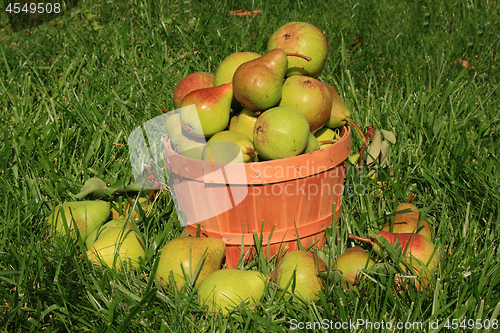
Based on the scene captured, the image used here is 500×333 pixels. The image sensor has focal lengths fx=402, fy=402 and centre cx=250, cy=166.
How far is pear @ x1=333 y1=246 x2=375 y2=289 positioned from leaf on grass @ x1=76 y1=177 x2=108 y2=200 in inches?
53.3

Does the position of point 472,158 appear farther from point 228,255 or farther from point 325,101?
Result: point 228,255

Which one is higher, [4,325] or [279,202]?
[279,202]

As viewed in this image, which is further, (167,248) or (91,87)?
(91,87)

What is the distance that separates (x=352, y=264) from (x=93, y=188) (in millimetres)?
1448

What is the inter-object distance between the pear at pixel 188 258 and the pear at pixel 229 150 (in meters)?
0.39

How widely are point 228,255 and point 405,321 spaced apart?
0.86 m

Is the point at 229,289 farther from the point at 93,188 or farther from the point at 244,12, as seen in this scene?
the point at 244,12

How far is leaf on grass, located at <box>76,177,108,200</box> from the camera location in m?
2.24

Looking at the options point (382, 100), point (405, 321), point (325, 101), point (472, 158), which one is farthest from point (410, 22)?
point (405, 321)

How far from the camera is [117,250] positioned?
180 centimetres

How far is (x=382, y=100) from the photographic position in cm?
322

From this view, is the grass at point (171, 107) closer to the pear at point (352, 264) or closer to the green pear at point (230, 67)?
the pear at point (352, 264)

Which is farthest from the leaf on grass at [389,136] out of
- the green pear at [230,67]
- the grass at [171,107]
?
the green pear at [230,67]

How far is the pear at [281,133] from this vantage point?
172 cm
